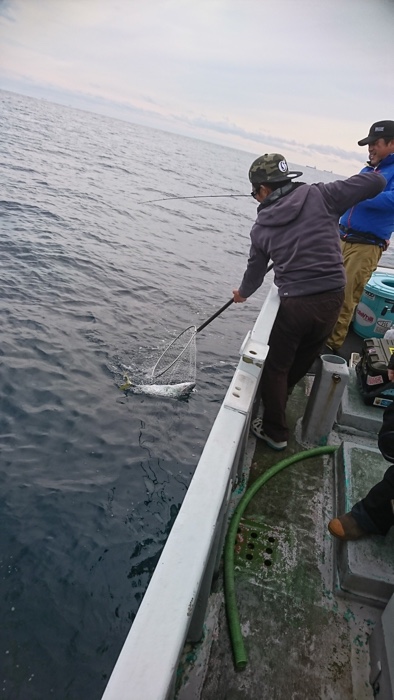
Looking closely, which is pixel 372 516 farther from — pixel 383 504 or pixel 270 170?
pixel 270 170

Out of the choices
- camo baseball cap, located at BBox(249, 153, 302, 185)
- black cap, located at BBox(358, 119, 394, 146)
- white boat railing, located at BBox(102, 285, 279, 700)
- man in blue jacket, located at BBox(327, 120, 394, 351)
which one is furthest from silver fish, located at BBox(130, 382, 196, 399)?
white boat railing, located at BBox(102, 285, 279, 700)

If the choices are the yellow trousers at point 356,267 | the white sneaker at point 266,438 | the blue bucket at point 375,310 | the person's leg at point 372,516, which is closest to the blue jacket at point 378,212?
the yellow trousers at point 356,267

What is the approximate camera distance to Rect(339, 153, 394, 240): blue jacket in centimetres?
438

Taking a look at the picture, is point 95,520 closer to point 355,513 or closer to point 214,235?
point 355,513

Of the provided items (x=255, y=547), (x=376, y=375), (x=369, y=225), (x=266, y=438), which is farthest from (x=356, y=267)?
(x=255, y=547)

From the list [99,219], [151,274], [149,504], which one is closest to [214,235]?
[99,219]

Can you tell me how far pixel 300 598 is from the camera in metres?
2.56

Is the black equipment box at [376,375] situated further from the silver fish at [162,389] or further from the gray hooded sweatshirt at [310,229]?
the silver fish at [162,389]

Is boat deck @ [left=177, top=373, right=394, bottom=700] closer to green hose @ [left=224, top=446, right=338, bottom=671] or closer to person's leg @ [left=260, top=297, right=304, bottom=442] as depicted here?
green hose @ [left=224, top=446, right=338, bottom=671]

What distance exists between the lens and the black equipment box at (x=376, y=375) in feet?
12.5

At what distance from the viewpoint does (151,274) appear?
12.9 metres

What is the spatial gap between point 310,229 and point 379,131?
1.91m

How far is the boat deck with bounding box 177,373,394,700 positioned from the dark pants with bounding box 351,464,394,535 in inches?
5.5

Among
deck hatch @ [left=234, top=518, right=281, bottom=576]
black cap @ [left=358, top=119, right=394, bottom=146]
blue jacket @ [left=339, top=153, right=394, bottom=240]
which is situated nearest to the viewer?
deck hatch @ [left=234, top=518, right=281, bottom=576]
